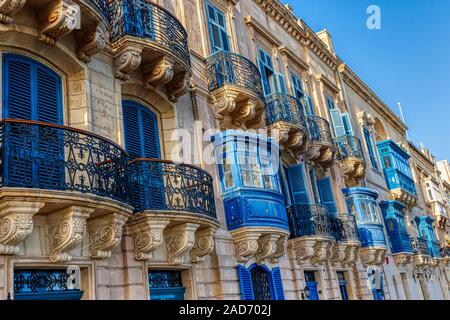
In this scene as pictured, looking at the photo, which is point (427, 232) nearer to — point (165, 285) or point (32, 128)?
point (165, 285)

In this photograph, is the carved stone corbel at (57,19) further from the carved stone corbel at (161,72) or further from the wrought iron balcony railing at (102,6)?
the carved stone corbel at (161,72)

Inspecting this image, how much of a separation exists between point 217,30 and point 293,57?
5.59m

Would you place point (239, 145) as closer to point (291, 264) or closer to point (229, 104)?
point (229, 104)

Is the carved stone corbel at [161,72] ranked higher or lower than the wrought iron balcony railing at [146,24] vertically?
lower

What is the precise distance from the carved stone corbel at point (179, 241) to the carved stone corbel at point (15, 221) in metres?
3.26

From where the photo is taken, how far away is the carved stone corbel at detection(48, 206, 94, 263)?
667 centimetres

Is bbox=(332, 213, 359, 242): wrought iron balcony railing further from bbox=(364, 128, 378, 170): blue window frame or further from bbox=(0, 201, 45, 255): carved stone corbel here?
bbox=(0, 201, 45, 255): carved stone corbel

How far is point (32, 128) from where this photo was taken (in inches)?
256

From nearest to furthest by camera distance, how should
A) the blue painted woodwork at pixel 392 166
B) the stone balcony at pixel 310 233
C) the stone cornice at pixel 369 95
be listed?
the stone balcony at pixel 310 233
the stone cornice at pixel 369 95
the blue painted woodwork at pixel 392 166

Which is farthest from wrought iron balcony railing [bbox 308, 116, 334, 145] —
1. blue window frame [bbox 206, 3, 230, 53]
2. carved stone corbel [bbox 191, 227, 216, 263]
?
carved stone corbel [bbox 191, 227, 216, 263]

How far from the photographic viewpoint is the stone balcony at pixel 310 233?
1370 centimetres

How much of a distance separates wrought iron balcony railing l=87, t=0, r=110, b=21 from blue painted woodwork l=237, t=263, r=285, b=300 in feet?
20.5

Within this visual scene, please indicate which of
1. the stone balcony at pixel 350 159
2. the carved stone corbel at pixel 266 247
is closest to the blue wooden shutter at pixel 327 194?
the stone balcony at pixel 350 159
